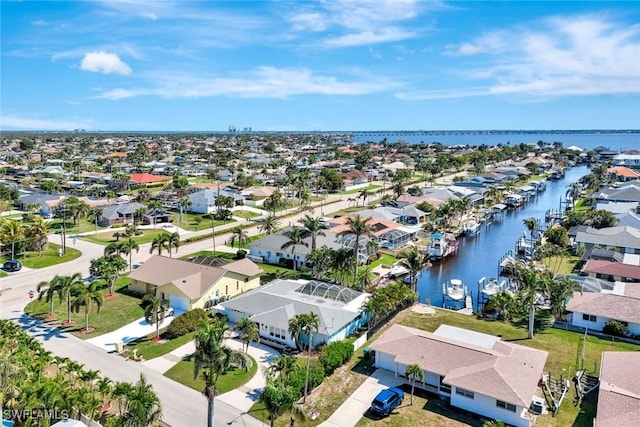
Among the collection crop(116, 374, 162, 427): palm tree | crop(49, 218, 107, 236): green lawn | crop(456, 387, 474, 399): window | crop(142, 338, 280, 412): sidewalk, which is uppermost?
crop(116, 374, 162, 427): palm tree

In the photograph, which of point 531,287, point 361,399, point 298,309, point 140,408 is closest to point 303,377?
point 361,399

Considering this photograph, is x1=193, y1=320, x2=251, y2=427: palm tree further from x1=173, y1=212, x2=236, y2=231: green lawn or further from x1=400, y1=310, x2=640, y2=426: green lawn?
x1=173, y1=212, x2=236, y2=231: green lawn

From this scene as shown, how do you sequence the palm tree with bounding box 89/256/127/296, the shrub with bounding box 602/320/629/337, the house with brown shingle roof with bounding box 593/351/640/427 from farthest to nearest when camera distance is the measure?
the palm tree with bounding box 89/256/127/296 → the shrub with bounding box 602/320/629/337 → the house with brown shingle roof with bounding box 593/351/640/427

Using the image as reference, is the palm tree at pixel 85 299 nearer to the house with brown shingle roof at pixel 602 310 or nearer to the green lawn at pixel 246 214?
the house with brown shingle roof at pixel 602 310

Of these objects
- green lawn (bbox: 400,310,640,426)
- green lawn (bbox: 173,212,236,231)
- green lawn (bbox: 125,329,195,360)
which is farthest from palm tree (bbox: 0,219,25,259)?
green lawn (bbox: 400,310,640,426)

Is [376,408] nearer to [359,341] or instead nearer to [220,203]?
[359,341]

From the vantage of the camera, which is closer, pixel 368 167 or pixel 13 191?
pixel 13 191

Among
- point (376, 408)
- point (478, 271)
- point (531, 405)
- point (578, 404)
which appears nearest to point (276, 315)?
point (376, 408)
